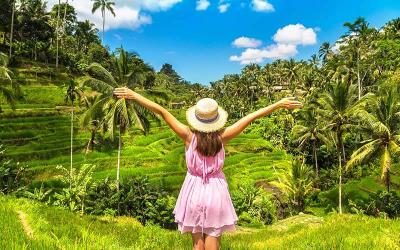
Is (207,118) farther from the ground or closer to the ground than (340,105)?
closer to the ground

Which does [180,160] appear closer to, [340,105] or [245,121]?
[340,105]

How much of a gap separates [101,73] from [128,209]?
33.7 ft

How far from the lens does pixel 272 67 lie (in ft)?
354

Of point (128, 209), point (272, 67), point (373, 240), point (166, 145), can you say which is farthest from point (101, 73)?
point (272, 67)

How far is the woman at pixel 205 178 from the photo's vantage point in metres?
4.14

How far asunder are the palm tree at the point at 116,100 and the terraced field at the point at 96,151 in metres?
9.15

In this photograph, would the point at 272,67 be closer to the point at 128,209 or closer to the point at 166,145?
the point at 166,145

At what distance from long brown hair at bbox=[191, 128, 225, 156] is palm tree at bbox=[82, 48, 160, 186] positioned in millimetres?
26069

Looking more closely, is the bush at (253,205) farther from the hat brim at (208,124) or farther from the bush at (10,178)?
the hat brim at (208,124)

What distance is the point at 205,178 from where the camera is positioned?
13.8ft

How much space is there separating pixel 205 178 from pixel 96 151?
148 ft

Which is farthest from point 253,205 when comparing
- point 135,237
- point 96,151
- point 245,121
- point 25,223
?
point 245,121

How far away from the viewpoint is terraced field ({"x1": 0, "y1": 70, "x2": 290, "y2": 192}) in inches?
1655

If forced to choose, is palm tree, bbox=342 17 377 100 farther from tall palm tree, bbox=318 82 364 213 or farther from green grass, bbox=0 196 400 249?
green grass, bbox=0 196 400 249
